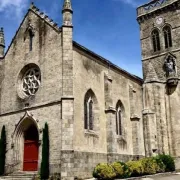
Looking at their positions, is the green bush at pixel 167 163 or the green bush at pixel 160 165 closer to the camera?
the green bush at pixel 160 165

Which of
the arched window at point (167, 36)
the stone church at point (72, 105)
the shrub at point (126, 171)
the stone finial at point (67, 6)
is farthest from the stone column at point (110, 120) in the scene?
the arched window at point (167, 36)

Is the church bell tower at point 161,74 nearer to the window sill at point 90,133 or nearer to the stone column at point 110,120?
the stone column at point 110,120

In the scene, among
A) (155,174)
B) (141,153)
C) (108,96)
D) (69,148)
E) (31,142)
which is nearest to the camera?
(69,148)

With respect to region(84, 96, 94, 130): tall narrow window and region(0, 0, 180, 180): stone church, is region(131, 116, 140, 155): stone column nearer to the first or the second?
region(0, 0, 180, 180): stone church

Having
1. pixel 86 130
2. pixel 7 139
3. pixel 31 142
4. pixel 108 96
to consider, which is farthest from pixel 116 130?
pixel 7 139

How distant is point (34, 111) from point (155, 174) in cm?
1031

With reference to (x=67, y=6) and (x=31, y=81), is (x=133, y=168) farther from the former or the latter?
(x=67, y=6)

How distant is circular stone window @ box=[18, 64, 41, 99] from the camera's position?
78.0 feet

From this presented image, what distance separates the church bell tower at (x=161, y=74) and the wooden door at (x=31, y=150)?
11146mm

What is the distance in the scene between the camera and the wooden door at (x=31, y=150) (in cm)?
2255

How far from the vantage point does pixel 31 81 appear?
2423 centimetres

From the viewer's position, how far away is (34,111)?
22.7m

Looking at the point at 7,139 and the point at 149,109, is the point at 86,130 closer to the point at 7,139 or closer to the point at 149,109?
the point at 7,139

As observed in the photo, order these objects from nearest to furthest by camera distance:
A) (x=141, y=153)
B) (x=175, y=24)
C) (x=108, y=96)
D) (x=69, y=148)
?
(x=69, y=148) → (x=108, y=96) → (x=141, y=153) → (x=175, y=24)
